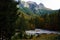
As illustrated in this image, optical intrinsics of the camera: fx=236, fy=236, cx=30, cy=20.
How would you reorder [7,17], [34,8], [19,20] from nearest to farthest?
1. [7,17]
2. [19,20]
3. [34,8]

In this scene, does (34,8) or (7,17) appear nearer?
(7,17)

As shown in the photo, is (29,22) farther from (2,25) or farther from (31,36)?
(2,25)

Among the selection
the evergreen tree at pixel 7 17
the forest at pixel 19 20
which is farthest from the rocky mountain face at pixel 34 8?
the evergreen tree at pixel 7 17

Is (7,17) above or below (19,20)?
A: above

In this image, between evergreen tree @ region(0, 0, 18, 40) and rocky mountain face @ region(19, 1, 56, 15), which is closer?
evergreen tree @ region(0, 0, 18, 40)

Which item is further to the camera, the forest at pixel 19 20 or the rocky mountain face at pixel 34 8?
the rocky mountain face at pixel 34 8

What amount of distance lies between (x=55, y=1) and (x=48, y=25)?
99 cm

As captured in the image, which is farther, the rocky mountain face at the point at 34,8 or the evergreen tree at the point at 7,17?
the rocky mountain face at the point at 34,8

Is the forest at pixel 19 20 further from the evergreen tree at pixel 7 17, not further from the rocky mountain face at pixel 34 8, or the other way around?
the rocky mountain face at pixel 34 8

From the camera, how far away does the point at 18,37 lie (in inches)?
354

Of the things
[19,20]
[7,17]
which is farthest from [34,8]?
[7,17]

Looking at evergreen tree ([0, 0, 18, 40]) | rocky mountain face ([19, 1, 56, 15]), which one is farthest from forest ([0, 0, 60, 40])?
rocky mountain face ([19, 1, 56, 15])

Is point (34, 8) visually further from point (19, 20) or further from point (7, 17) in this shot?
point (7, 17)

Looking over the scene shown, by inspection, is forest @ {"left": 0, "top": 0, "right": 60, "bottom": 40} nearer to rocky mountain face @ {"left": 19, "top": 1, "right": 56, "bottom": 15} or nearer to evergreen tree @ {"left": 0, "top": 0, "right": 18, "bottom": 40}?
evergreen tree @ {"left": 0, "top": 0, "right": 18, "bottom": 40}
